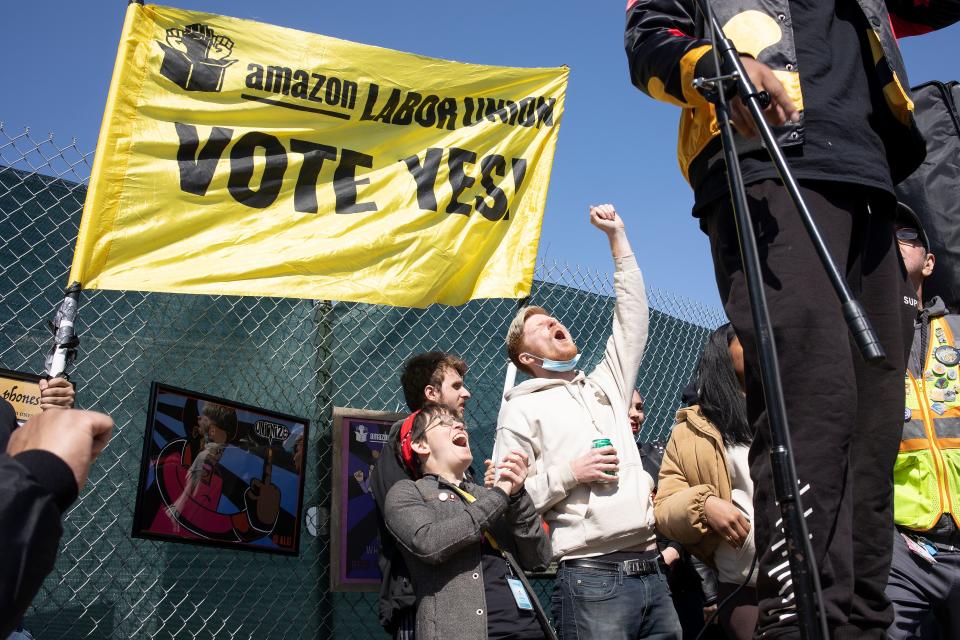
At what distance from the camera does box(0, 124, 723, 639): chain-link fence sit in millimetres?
3691

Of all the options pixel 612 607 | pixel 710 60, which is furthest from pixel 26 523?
pixel 612 607

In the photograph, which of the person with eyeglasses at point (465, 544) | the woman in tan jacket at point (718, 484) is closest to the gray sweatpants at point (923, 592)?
the woman in tan jacket at point (718, 484)

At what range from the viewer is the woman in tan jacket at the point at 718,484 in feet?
10.2

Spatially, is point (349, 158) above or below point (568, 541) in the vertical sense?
above

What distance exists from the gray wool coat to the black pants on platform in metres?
1.65

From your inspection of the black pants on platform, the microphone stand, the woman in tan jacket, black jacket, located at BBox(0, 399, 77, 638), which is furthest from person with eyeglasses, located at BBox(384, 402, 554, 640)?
black jacket, located at BBox(0, 399, 77, 638)

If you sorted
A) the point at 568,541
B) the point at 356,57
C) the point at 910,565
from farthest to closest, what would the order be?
the point at 356,57 < the point at 568,541 < the point at 910,565

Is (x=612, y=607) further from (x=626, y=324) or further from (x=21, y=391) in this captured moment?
(x=21, y=391)

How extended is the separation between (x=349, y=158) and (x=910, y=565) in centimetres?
317

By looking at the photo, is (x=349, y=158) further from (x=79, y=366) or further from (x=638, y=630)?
(x=638, y=630)

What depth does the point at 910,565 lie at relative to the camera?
3.08 meters

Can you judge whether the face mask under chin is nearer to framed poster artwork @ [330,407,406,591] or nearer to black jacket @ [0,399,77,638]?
framed poster artwork @ [330,407,406,591]

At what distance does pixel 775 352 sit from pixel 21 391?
10.4ft

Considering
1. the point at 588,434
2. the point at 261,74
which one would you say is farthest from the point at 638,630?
the point at 261,74
